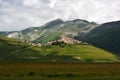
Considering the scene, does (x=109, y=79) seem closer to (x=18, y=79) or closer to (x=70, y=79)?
(x=70, y=79)

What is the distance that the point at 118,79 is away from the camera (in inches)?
2260

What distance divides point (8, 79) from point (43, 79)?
21.5 ft

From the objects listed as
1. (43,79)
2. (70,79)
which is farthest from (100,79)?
(43,79)

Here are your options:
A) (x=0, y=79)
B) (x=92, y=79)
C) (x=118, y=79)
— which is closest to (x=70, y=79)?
(x=92, y=79)

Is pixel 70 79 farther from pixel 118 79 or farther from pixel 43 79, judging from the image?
pixel 118 79

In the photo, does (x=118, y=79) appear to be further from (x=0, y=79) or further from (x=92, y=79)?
(x=0, y=79)

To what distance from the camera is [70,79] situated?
59.2 meters

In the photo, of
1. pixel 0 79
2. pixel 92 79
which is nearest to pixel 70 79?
pixel 92 79

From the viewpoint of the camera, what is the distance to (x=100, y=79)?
57.8m

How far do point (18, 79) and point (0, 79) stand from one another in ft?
11.1

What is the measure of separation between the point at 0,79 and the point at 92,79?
55.7 feet

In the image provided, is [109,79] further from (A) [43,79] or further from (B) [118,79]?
(A) [43,79]

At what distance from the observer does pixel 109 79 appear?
189ft

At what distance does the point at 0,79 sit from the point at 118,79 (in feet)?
71.1
